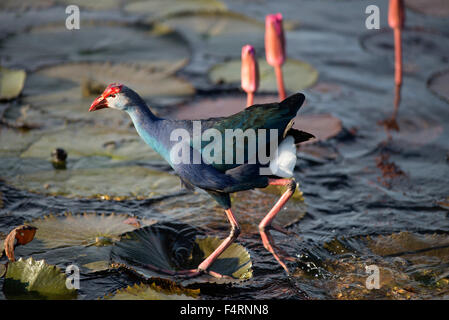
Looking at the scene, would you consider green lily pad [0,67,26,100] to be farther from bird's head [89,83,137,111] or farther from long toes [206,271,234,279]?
long toes [206,271,234,279]

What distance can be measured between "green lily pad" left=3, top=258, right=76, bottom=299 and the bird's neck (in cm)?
68

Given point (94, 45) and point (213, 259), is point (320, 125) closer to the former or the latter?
point (213, 259)

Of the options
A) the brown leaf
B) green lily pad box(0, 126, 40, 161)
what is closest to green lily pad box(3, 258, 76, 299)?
the brown leaf

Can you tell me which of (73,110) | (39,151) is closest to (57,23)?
(73,110)

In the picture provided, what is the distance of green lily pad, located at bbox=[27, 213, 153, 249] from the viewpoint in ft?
9.19

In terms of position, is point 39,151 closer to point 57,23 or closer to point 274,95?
point 274,95

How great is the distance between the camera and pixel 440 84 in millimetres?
4547

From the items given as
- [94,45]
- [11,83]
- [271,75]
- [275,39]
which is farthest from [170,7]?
[275,39]

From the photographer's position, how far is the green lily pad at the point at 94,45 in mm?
4926

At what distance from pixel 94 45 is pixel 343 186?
260cm

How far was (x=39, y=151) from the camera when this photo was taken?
3604 mm

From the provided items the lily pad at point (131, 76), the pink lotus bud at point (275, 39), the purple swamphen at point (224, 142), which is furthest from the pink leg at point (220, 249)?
the lily pad at point (131, 76)

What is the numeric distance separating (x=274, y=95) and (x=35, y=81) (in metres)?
1.81
